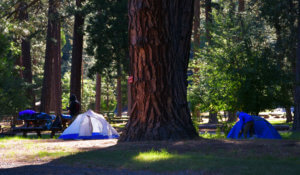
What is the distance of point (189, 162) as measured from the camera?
811 centimetres

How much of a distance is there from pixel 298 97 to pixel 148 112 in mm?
14589

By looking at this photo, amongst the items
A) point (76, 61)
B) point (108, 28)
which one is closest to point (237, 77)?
point (108, 28)

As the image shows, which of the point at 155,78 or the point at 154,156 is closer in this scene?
the point at 154,156

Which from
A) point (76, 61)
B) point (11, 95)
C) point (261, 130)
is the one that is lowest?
point (261, 130)

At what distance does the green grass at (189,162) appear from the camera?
726 cm

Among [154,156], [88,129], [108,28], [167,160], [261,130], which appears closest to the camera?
[167,160]

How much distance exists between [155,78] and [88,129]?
664 centimetres

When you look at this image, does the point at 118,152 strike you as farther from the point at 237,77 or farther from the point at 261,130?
the point at 237,77

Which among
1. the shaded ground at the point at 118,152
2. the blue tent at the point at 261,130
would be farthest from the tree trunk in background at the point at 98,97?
the shaded ground at the point at 118,152

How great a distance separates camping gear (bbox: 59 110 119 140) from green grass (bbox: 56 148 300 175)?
8041mm

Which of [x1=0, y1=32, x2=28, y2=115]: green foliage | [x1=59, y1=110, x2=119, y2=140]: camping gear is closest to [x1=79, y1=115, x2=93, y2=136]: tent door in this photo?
[x1=59, y1=110, x2=119, y2=140]: camping gear

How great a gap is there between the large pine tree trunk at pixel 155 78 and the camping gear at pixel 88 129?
5.51m

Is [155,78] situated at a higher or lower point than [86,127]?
higher

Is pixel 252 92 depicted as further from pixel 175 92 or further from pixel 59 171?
pixel 59 171
